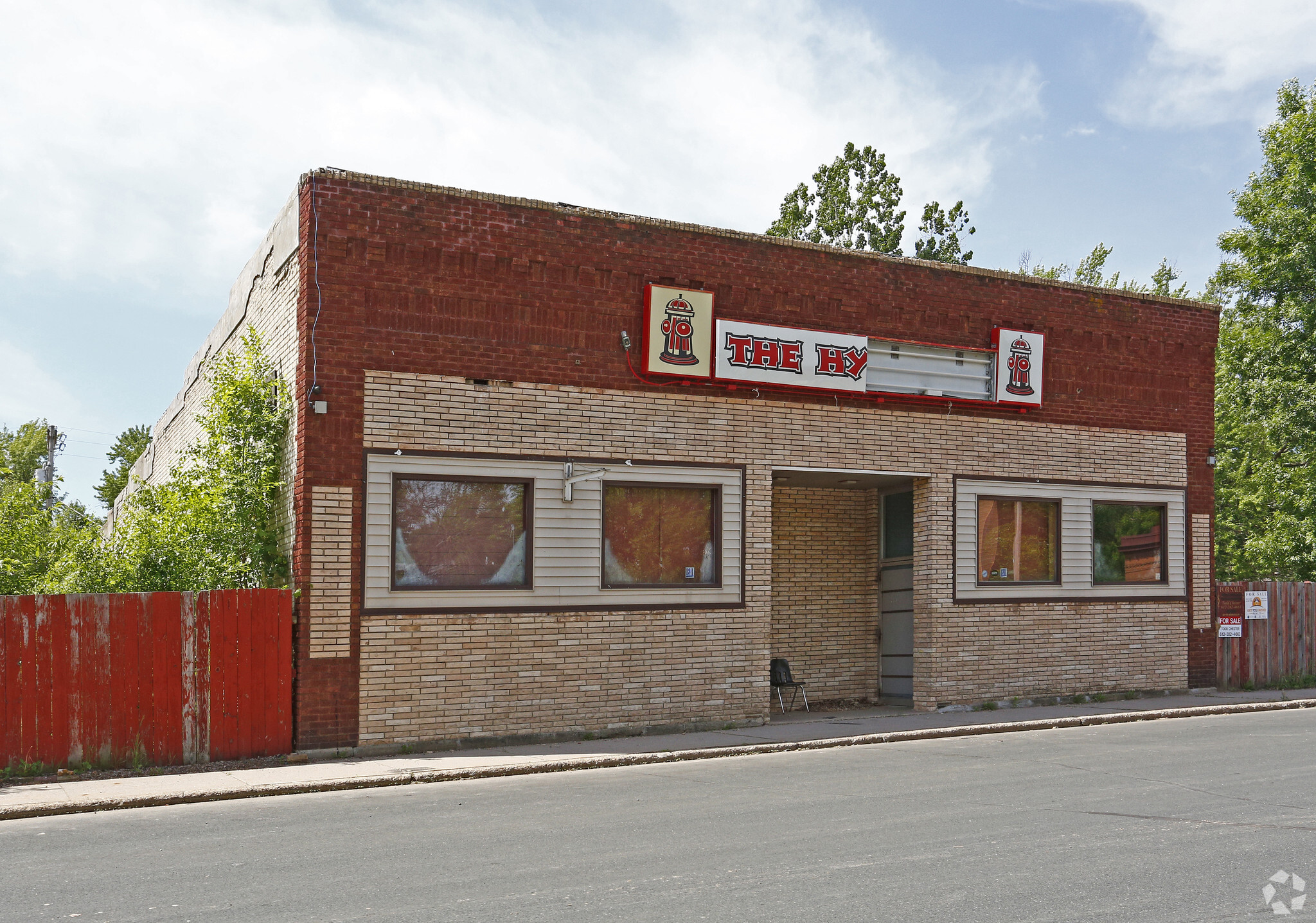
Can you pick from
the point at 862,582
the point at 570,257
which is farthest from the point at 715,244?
the point at 862,582

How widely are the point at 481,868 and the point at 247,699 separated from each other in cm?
600

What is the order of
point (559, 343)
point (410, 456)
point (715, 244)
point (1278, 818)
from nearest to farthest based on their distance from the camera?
point (1278, 818)
point (410, 456)
point (559, 343)
point (715, 244)

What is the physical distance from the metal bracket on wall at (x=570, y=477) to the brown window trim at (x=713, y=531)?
232 millimetres

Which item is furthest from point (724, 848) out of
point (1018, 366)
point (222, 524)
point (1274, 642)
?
point (1274, 642)

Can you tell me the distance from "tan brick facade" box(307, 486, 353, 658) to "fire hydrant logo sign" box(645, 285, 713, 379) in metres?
4.25

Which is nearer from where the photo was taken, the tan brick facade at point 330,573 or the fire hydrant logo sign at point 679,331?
Answer: the tan brick facade at point 330,573

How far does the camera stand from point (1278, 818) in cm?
856

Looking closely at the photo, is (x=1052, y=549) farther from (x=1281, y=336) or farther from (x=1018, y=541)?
(x=1281, y=336)

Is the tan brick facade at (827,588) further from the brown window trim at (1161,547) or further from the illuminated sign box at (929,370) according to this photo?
the brown window trim at (1161,547)

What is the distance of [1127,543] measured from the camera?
1822 cm

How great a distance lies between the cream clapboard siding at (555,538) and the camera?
12938 mm

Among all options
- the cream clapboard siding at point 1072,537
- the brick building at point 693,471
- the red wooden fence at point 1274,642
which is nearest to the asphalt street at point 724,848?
the brick building at point 693,471

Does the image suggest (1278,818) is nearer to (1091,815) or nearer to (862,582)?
(1091,815)

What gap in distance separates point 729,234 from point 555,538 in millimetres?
4738
